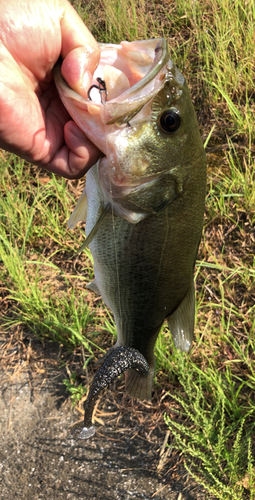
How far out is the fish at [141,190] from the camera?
1.35 meters

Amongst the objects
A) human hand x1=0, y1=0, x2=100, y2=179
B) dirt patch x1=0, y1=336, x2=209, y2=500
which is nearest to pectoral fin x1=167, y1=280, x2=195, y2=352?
human hand x1=0, y1=0, x2=100, y2=179

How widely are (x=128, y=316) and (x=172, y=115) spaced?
2.71ft

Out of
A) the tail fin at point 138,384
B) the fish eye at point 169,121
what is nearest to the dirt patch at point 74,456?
the tail fin at point 138,384

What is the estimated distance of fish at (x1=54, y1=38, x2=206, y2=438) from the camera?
135cm

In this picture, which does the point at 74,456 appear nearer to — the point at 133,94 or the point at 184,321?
the point at 184,321

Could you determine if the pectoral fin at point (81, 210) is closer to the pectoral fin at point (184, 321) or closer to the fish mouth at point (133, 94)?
the fish mouth at point (133, 94)

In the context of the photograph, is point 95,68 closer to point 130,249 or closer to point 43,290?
point 130,249

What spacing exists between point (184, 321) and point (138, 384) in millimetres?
386

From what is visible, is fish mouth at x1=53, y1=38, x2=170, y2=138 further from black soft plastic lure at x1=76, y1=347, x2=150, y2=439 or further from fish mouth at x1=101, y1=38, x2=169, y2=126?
black soft plastic lure at x1=76, y1=347, x2=150, y2=439

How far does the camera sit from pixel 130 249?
5.11 ft

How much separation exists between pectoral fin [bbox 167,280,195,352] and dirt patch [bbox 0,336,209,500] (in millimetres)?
1088

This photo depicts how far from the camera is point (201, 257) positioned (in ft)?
9.86

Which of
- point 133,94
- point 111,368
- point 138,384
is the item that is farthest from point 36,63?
point 138,384

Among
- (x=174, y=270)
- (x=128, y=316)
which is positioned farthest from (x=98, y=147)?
(x=128, y=316)
